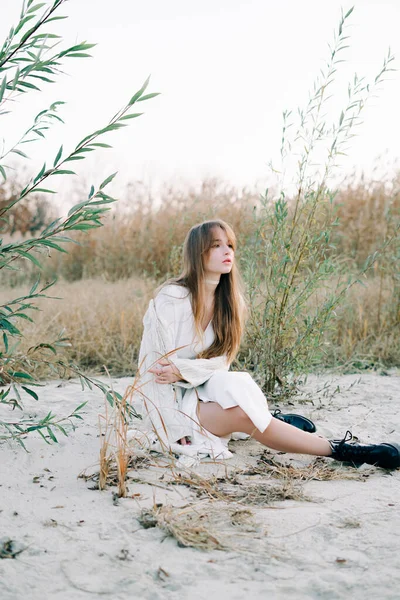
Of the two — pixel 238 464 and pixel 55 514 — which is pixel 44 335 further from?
pixel 55 514

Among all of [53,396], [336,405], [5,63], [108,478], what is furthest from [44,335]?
[5,63]

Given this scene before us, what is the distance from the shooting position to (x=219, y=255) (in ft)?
11.3

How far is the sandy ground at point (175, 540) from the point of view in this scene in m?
1.90

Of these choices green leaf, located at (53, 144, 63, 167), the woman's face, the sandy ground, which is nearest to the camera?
the sandy ground

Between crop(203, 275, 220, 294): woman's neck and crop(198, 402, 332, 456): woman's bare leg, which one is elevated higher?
crop(203, 275, 220, 294): woman's neck

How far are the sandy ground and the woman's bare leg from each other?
96mm

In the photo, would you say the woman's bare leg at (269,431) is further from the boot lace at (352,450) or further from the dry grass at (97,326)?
the dry grass at (97,326)

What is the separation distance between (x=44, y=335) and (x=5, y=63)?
3521mm

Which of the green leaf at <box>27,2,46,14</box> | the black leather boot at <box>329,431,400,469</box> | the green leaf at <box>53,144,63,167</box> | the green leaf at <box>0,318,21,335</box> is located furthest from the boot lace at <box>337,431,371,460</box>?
the green leaf at <box>27,2,46,14</box>

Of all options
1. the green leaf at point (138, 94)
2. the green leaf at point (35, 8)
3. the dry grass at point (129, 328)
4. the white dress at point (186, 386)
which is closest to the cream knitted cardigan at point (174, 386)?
the white dress at point (186, 386)

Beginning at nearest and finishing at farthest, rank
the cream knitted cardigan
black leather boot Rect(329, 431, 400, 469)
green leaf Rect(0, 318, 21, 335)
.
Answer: green leaf Rect(0, 318, 21, 335) < black leather boot Rect(329, 431, 400, 469) < the cream knitted cardigan

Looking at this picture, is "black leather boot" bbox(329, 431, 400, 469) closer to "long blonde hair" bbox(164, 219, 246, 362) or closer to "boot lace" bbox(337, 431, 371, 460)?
"boot lace" bbox(337, 431, 371, 460)

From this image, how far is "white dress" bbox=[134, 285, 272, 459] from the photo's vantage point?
3102 millimetres

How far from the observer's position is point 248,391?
3.10 metres
